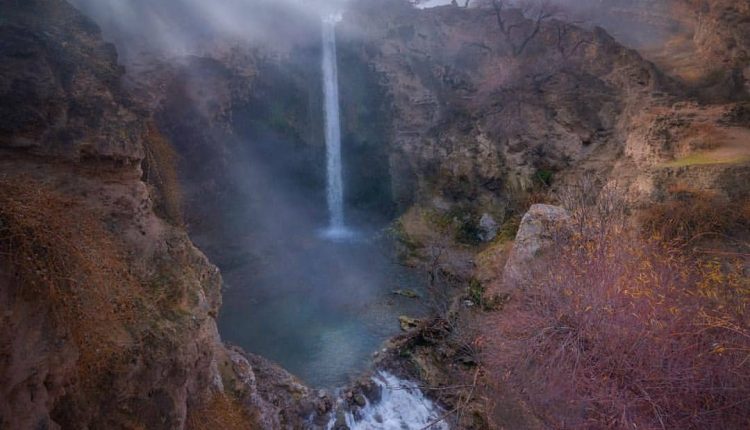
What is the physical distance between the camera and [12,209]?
3.73m

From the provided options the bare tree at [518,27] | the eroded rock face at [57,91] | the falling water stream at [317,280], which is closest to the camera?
the eroded rock face at [57,91]

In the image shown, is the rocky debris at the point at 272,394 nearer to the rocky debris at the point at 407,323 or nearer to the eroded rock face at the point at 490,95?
the rocky debris at the point at 407,323

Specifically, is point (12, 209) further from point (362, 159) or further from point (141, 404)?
point (362, 159)

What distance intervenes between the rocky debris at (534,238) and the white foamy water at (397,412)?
326 centimetres

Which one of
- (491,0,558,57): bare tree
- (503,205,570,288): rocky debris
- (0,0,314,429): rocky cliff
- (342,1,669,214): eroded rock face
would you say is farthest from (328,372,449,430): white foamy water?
(491,0,558,57): bare tree

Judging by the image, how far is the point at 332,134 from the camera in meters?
19.9

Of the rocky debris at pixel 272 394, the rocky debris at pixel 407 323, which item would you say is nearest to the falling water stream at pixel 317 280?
the rocky debris at pixel 407 323

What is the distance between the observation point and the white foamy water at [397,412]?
7875mm

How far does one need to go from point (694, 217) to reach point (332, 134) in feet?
49.1

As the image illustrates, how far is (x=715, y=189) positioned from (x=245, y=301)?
1291 cm

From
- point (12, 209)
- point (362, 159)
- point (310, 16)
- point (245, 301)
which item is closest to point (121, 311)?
point (12, 209)

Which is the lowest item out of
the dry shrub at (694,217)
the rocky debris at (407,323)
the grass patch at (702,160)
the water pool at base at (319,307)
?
the water pool at base at (319,307)

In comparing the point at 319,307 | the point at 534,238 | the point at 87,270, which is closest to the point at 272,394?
the point at 87,270

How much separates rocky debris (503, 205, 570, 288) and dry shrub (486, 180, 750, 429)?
7.99 ft
